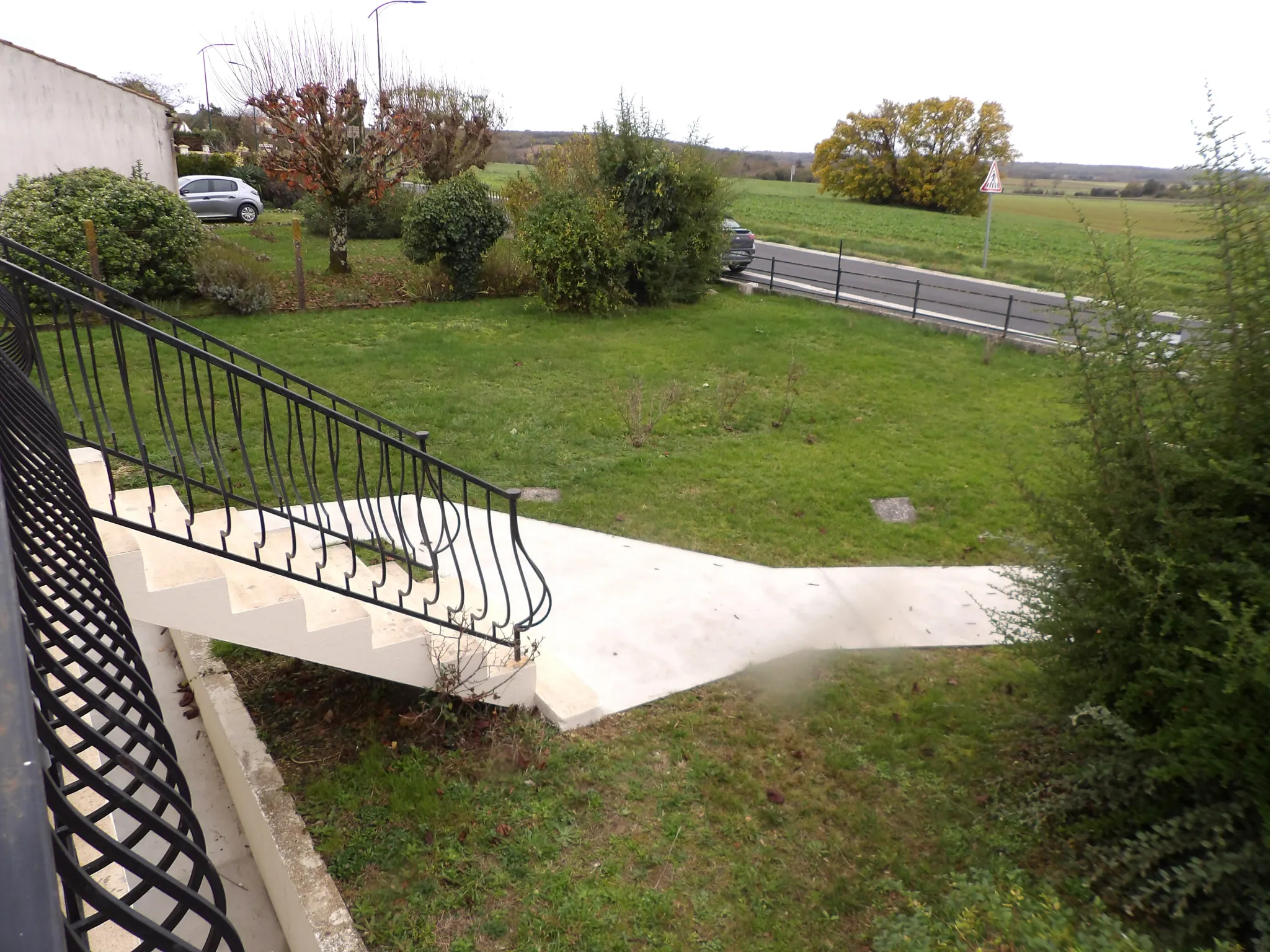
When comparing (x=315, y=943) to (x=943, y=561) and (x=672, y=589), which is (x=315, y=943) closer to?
(x=672, y=589)

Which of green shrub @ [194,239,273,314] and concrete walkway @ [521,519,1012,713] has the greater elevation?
green shrub @ [194,239,273,314]

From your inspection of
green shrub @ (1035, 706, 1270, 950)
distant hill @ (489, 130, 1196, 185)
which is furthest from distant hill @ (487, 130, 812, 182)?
green shrub @ (1035, 706, 1270, 950)

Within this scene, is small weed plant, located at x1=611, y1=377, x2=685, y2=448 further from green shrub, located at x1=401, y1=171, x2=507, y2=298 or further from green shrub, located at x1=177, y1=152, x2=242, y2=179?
green shrub, located at x1=177, y1=152, x2=242, y2=179

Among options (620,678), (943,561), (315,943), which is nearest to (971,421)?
(943,561)

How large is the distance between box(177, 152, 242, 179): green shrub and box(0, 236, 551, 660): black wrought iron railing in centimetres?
2050

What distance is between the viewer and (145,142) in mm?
18328

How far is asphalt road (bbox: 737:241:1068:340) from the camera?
1486 centimetres

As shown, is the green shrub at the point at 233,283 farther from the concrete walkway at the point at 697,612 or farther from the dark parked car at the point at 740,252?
the dark parked car at the point at 740,252

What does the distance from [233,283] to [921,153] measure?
3701cm

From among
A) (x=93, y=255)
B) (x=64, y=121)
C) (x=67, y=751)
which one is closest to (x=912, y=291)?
(x=93, y=255)

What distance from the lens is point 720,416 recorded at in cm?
943

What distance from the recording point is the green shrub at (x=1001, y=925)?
8.00ft

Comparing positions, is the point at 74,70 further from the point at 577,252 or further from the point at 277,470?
the point at 277,470

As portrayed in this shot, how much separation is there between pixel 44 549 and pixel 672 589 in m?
4.20
